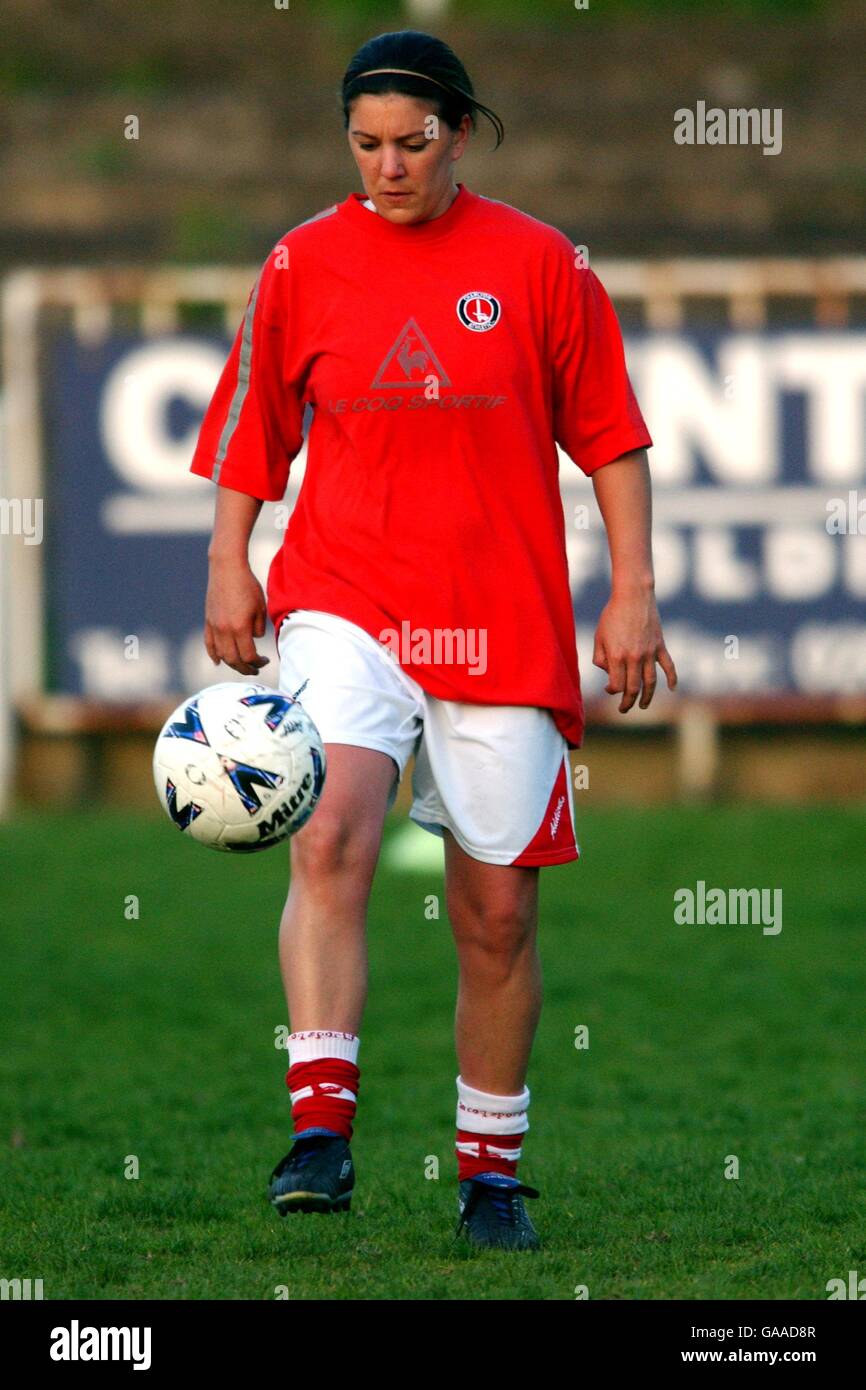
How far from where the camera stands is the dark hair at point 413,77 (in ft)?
14.4

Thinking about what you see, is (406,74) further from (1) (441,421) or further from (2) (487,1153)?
(2) (487,1153)

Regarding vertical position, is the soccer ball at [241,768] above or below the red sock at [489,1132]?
above

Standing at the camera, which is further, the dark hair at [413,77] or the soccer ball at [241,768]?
the dark hair at [413,77]

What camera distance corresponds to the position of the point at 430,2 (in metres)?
24.6

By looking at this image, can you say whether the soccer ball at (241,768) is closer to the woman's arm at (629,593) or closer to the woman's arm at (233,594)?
the woman's arm at (233,594)

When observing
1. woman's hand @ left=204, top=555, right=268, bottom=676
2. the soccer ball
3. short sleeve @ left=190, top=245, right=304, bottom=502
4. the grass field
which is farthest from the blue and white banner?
the soccer ball

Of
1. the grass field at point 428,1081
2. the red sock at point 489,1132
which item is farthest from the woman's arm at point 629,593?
the grass field at point 428,1081

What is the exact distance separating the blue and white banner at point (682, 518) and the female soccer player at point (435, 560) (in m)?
8.33

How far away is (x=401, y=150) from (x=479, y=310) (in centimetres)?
A: 32

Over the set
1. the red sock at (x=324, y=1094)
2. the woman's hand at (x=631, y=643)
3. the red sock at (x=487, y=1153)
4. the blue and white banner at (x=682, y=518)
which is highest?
the blue and white banner at (x=682, y=518)

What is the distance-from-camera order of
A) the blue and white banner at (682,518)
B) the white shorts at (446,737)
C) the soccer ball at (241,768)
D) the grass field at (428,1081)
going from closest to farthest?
the soccer ball at (241,768) → the grass field at (428,1081) → the white shorts at (446,737) → the blue and white banner at (682,518)

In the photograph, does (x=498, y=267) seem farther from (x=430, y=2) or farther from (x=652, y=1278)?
(x=430, y=2)

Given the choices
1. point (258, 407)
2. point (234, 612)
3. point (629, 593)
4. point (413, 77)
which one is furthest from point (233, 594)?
point (413, 77)
